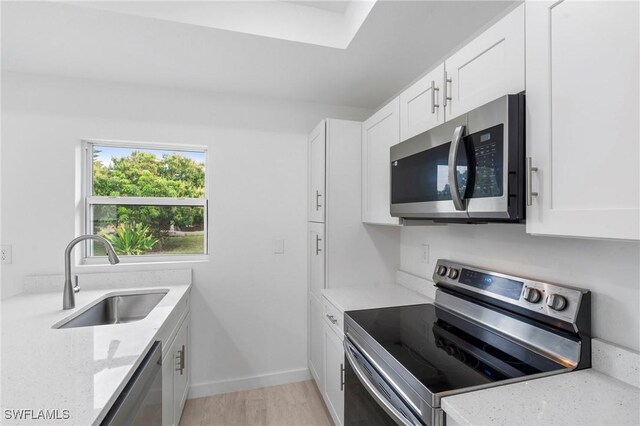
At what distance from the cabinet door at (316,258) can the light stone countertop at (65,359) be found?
0.96 metres

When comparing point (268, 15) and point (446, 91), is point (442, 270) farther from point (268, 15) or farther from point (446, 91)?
point (268, 15)

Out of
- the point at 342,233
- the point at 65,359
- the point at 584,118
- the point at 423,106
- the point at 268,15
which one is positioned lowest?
the point at 65,359

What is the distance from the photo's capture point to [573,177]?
0.78 meters

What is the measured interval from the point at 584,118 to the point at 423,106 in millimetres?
733

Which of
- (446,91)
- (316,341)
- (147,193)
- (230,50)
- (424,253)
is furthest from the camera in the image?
(147,193)

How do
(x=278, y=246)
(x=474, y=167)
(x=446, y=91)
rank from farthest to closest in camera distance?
(x=278, y=246), (x=446, y=91), (x=474, y=167)

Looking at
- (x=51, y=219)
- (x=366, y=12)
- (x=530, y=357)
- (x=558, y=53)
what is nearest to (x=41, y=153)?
(x=51, y=219)

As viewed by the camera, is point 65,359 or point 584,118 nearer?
point 584,118

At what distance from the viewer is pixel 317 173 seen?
86.7 inches

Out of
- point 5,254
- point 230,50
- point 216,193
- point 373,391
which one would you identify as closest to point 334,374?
point 373,391

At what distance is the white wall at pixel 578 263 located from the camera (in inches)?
36.4

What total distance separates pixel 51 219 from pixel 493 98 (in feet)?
8.75

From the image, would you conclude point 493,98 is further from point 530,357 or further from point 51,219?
point 51,219

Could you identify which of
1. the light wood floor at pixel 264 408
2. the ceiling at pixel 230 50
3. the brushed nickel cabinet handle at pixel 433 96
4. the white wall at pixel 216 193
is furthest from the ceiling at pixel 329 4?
the light wood floor at pixel 264 408
